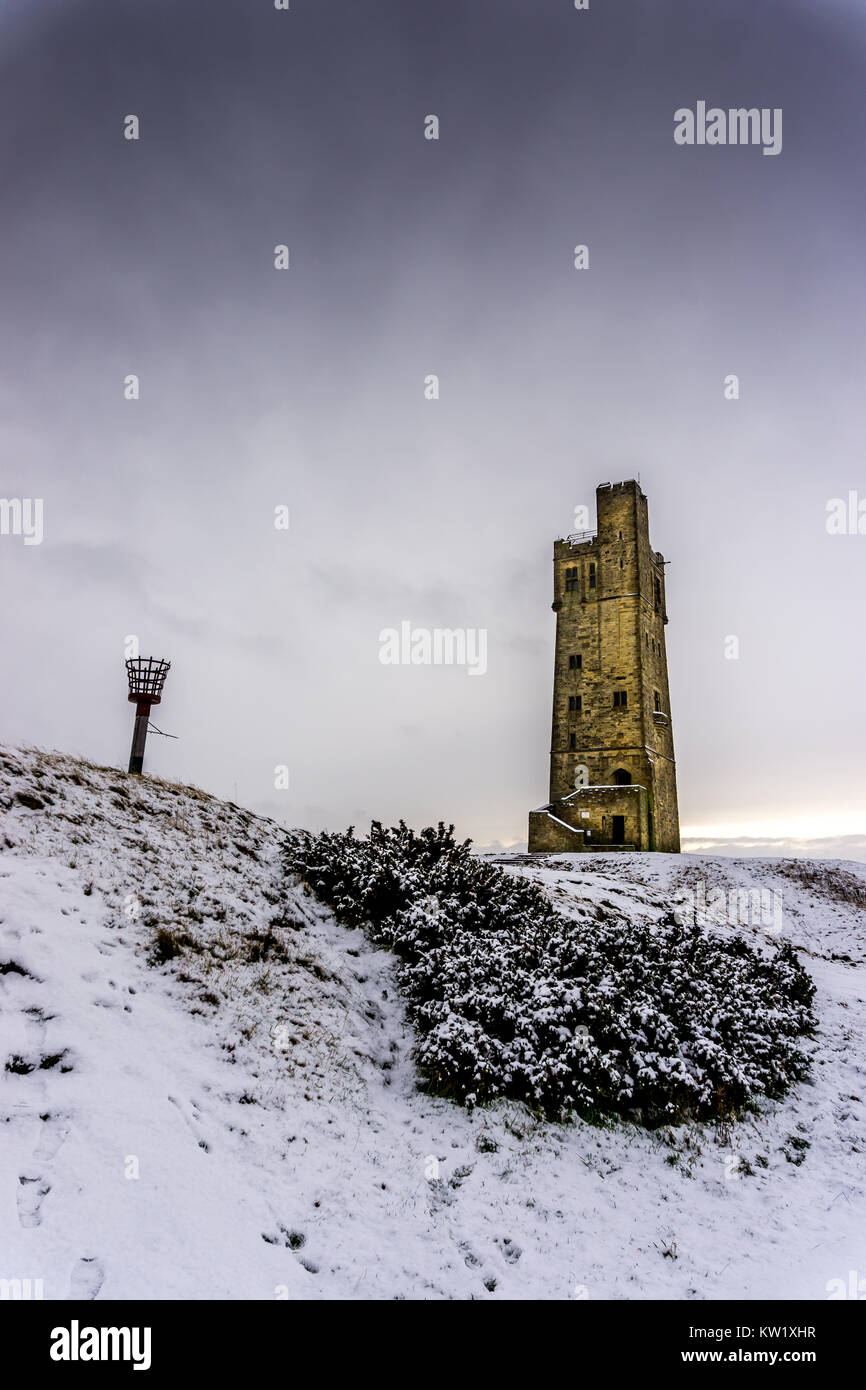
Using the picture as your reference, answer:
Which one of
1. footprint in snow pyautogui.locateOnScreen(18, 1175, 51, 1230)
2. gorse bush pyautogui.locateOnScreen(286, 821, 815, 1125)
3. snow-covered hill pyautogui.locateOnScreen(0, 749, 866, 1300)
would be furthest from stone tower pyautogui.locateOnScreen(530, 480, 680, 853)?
footprint in snow pyautogui.locateOnScreen(18, 1175, 51, 1230)

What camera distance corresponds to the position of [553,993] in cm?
1045

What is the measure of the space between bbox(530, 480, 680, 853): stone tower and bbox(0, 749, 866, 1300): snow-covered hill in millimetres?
29979

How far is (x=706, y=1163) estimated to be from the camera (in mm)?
8750

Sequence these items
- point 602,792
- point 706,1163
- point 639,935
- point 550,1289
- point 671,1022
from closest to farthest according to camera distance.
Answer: point 550,1289 → point 706,1163 → point 671,1022 → point 639,935 → point 602,792

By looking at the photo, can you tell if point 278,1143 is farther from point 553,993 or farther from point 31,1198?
Answer: point 553,993

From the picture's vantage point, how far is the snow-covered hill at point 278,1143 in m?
5.68

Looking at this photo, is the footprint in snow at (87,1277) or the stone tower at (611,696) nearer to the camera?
the footprint in snow at (87,1277)

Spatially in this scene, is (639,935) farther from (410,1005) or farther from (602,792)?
(602,792)

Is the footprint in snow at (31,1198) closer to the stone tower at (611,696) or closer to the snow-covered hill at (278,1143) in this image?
the snow-covered hill at (278,1143)

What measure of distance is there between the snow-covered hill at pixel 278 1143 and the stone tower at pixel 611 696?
29979mm

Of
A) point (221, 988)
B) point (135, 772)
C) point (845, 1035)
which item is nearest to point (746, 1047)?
point (845, 1035)

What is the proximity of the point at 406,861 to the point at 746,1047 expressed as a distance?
6858mm

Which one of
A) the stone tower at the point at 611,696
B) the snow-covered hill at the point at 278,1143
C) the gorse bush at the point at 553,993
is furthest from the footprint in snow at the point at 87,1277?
the stone tower at the point at 611,696

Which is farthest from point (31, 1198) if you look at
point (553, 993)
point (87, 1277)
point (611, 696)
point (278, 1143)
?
point (611, 696)
